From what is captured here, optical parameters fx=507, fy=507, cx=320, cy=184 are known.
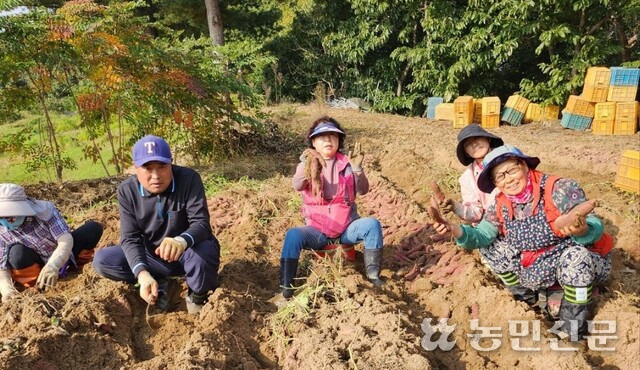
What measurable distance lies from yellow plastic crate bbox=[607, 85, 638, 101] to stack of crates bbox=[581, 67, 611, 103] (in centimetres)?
12

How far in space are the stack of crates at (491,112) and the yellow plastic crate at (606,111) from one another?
6.12 ft

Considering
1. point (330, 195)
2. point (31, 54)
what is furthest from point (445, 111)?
point (330, 195)

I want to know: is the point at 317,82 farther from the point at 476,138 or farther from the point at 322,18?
the point at 476,138

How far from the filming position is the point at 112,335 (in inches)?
120

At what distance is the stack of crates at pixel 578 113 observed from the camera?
9.24 m

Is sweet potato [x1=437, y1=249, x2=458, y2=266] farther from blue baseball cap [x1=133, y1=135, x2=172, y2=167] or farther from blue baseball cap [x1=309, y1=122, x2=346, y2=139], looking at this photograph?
blue baseball cap [x1=133, y1=135, x2=172, y2=167]

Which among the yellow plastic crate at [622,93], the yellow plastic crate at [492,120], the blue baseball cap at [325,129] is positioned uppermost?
the yellow plastic crate at [622,93]

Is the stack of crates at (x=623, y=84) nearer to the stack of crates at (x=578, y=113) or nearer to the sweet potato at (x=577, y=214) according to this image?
the stack of crates at (x=578, y=113)

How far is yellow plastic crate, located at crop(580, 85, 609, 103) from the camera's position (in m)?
8.98

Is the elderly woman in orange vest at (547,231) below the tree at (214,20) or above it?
below

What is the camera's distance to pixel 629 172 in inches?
198

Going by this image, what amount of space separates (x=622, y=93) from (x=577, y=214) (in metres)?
7.54

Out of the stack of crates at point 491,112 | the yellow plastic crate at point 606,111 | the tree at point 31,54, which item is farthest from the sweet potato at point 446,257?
the stack of crates at point 491,112

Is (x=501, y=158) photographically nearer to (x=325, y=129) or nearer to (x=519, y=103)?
(x=325, y=129)
